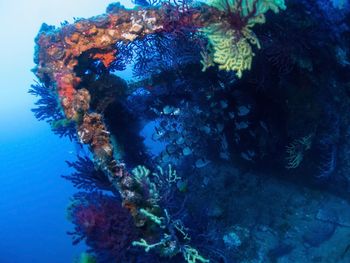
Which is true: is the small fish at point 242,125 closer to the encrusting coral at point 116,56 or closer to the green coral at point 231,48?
the encrusting coral at point 116,56

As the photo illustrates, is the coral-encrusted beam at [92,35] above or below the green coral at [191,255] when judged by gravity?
above

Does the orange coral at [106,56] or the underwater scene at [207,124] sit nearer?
the underwater scene at [207,124]

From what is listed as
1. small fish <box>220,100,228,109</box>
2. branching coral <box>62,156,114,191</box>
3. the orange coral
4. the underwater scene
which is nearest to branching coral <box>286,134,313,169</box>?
the underwater scene

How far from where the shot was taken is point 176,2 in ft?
16.4

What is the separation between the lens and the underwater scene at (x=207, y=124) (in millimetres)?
4344

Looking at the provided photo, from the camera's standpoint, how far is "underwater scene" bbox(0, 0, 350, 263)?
4344 mm

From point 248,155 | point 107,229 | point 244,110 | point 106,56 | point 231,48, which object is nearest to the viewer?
point 231,48

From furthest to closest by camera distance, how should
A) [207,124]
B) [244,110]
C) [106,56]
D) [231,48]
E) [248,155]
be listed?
[207,124] < [248,155] < [244,110] < [106,56] < [231,48]

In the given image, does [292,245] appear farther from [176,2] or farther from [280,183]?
[176,2]

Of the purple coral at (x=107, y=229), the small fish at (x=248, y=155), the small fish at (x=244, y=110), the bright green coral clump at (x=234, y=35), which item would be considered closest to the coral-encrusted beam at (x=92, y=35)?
the bright green coral clump at (x=234, y=35)

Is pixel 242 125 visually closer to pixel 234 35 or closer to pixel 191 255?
pixel 234 35

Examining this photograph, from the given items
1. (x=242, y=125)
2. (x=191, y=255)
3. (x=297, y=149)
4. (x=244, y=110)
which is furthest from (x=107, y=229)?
(x=297, y=149)

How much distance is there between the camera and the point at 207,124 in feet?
25.3

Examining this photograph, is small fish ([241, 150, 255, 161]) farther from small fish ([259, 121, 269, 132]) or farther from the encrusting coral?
the encrusting coral
